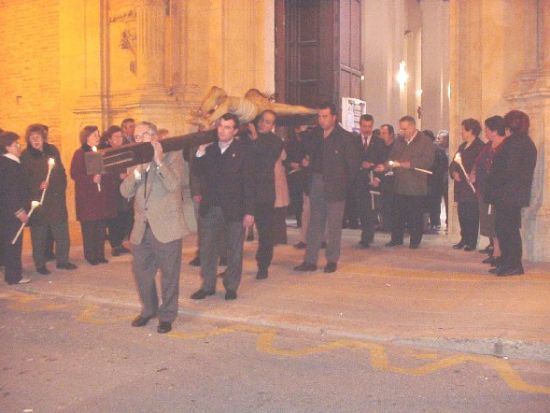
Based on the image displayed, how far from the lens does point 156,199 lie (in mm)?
7105

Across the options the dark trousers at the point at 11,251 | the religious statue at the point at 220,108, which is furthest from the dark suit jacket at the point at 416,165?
the dark trousers at the point at 11,251

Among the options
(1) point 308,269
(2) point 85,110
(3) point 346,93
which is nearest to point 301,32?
(3) point 346,93

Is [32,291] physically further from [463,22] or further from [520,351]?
[463,22]

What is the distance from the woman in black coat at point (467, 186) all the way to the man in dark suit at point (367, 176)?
1.26 m

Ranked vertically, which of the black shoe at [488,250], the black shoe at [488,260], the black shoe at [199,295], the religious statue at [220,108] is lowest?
the black shoe at [199,295]

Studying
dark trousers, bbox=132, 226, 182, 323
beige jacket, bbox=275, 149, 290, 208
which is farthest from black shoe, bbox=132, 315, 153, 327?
beige jacket, bbox=275, 149, 290, 208

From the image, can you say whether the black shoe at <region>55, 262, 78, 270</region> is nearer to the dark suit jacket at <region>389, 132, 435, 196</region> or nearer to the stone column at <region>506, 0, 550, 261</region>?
the dark suit jacket at <region>389, 132, 435, 196</region>

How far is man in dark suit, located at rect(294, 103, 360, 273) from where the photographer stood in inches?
376

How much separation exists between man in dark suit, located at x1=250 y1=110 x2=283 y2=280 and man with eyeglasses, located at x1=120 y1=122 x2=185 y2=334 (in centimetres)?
210

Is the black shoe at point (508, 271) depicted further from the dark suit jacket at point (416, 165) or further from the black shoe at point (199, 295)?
the black shoe at point (199, 295)

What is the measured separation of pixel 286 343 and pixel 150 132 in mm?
2057

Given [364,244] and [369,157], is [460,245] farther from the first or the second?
[369,157]

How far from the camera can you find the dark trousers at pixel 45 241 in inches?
393

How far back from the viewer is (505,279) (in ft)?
30.1
